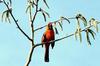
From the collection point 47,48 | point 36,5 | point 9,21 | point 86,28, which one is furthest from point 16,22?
point 47,48

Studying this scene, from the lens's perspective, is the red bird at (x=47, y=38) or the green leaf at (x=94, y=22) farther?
the red bird at (x=47, y=38)

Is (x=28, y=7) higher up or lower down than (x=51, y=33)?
higher up

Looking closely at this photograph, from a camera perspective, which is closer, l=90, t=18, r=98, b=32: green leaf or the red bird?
l=90, t=18, r=98, b=32: green leaf

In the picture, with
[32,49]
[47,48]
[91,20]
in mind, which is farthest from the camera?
[47,48]

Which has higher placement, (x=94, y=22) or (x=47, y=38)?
(x=94, y=22)

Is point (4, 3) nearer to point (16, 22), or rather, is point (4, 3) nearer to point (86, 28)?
point (16, 22)

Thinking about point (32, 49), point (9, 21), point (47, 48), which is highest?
point (9, 21)

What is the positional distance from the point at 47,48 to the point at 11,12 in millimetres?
3312

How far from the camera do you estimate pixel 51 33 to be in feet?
30.9

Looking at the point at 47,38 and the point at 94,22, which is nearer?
the point at 94,22

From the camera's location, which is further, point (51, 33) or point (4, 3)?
point (51, 33)

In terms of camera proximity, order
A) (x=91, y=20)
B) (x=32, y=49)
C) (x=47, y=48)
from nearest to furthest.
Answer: (x=32, y=49) → (x=91, y=20) → (x=47, y=48)

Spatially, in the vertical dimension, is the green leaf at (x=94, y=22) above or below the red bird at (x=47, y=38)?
above

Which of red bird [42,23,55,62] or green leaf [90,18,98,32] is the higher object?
green leaf [90,18,98,32]
